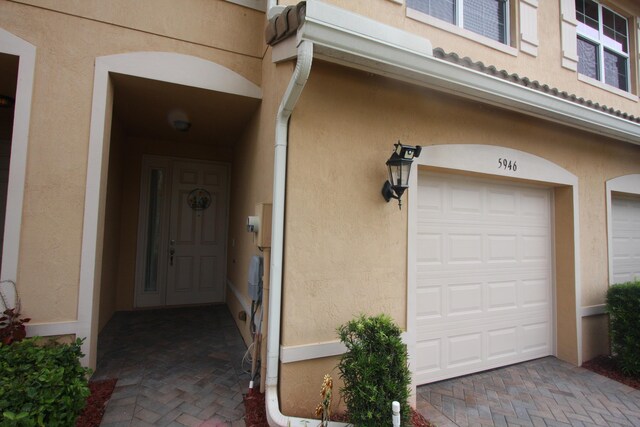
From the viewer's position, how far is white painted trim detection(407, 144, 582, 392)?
3320mm

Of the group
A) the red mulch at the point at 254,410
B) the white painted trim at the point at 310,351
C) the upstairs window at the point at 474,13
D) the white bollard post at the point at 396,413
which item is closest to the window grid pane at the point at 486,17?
the upstairs window at the point at 474,13

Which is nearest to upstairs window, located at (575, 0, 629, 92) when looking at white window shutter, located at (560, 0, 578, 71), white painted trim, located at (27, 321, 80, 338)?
white window shutter, located at (560, 0, 578, 71)

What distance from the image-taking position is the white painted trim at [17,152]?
2859 mm

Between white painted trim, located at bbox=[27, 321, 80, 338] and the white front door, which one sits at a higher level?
the white front door

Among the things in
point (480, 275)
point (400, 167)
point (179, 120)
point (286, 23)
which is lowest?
point (480, 275)

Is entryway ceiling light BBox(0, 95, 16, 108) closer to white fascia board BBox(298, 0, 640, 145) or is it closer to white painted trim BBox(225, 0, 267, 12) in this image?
white painted trim BBox(225, 0, 267, 12)

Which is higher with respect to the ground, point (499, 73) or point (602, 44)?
point (602, 44)

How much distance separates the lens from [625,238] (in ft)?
17.8

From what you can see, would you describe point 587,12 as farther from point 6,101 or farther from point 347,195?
point 6,101

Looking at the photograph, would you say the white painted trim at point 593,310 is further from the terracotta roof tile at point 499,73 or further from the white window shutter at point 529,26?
the white window shutter at point 529,26

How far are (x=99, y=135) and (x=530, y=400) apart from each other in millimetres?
5650

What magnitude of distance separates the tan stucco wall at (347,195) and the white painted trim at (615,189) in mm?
2955

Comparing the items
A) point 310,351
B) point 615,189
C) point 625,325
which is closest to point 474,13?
point 615,189

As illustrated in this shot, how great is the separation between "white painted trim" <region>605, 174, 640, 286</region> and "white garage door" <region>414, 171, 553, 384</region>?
113 centimetres
